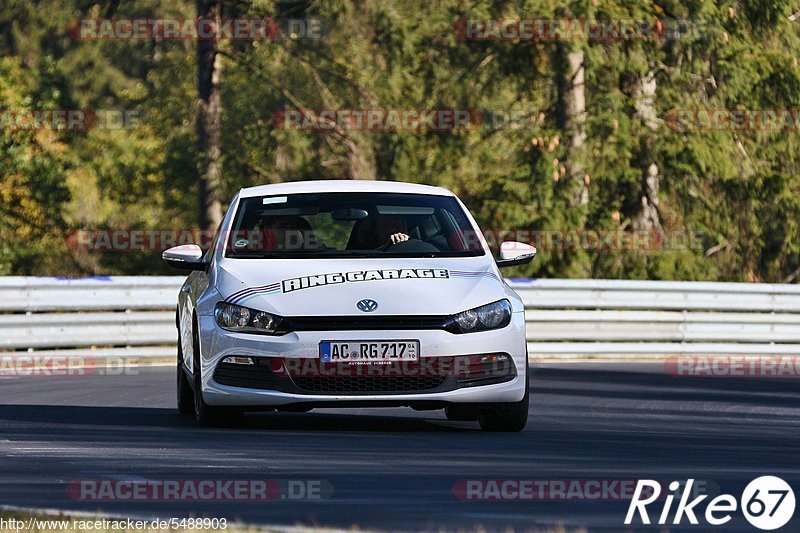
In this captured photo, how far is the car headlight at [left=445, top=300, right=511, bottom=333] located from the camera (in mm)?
10414

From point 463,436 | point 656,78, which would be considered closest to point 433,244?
point 463,436

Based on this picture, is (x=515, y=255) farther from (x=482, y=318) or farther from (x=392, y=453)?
(x=392, y=453)

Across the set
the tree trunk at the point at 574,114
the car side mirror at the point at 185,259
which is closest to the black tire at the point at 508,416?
the car side mirror at the point at 185,259

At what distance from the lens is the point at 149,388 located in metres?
15.5

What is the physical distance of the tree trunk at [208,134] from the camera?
34750mm

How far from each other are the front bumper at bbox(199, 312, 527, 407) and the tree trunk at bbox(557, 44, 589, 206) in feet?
61.7

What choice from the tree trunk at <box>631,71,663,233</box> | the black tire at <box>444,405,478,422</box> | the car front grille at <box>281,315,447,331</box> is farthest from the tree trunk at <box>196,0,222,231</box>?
the car front grille at <box>281,315,447,331</box>

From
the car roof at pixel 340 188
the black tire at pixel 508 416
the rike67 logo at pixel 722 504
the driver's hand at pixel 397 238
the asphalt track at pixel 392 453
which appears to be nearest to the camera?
the rike67 logo at pixel 722 504

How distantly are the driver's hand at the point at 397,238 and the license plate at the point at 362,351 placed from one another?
1.20m

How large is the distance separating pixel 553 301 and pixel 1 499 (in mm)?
14436

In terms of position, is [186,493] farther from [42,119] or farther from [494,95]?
[42,119]

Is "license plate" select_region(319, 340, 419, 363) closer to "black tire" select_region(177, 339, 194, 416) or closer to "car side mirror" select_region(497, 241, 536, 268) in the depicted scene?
"car side mirror" select_region(497, 241, 536, 268)

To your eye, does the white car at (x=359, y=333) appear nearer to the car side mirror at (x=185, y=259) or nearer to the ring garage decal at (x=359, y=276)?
the ring garage decal at (x=359, y=276)

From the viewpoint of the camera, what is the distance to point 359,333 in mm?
10312
